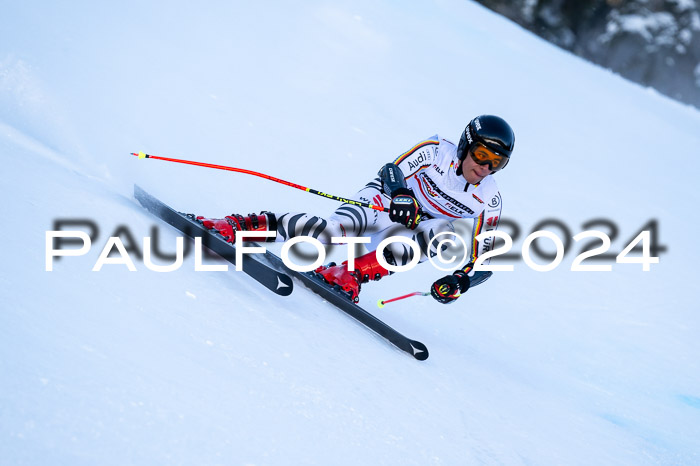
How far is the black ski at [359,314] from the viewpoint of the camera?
301 cm

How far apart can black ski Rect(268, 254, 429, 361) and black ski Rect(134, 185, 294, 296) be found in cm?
36

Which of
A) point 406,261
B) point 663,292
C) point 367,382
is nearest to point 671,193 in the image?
point 663,292

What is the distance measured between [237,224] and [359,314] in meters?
0.75

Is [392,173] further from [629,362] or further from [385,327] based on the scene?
[629,362]

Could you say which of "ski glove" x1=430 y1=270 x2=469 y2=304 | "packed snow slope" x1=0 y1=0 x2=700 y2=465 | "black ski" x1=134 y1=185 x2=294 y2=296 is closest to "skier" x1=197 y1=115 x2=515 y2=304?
"ski glove" x1=430 y1=270 x2=469 y2=304

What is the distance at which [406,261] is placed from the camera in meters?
3.51

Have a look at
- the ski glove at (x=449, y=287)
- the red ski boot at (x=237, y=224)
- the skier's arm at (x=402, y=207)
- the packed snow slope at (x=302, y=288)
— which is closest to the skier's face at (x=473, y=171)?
the skier's arm at (x=402, y=207)

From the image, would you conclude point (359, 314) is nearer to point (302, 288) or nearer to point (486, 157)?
point (302, 288)

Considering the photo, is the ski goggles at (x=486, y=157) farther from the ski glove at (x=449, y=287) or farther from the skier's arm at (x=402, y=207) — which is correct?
the ski glove at (x=449, y=287)

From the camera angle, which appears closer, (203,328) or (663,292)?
(203,328)

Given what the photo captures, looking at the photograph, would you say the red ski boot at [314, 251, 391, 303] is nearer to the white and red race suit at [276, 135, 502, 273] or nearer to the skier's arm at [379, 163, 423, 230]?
the white and red race suit at [276, 135, 502, 273]

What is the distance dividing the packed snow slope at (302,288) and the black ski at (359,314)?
0.09 meters

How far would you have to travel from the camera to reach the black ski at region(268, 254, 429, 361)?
9.88ft

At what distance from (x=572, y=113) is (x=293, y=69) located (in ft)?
13.6
